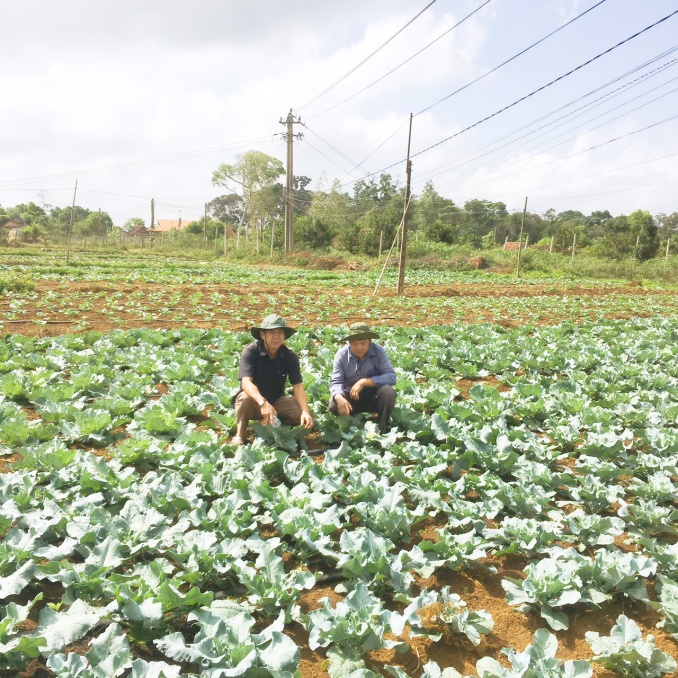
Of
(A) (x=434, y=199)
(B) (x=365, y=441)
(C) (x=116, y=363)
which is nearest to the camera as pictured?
(B) (x=365, y=441)

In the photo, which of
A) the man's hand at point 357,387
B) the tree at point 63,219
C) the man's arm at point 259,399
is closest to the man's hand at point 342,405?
the man's hand at point 357,387

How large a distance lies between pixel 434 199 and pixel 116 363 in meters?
61.8

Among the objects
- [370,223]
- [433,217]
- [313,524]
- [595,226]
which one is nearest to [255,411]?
[313,524]

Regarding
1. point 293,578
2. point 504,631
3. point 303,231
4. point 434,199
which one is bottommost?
point 504,631

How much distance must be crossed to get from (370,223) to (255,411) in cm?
4044

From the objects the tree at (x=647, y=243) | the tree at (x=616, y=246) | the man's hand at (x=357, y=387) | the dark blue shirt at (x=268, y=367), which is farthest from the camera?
the tree at (x=616, y=246)

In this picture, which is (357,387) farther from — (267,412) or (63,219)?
(63,219)

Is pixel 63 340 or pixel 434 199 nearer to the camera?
pixel 63 340

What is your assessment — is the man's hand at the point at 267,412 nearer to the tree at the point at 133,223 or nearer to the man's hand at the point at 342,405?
the man's hand at the point at 342,405

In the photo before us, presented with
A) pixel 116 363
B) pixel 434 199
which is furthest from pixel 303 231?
pixel 116 363

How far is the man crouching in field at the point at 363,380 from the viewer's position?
17.1 feet

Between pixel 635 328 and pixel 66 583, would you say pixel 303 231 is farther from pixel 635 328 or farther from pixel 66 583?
pixel 66 583

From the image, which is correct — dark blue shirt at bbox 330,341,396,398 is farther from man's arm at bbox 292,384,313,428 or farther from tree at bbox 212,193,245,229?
tree at bbox 212,193,245,229

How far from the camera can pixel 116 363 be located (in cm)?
777
